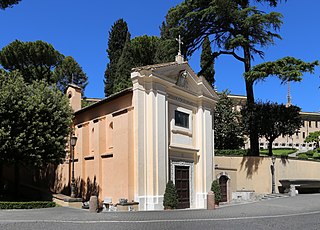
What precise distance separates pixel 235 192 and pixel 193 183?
5550 mm

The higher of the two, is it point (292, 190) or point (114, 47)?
point (114, 47)

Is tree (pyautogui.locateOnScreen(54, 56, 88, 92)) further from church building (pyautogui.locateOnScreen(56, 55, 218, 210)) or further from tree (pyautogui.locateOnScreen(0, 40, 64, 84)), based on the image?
church building (pyautogui.locateOnScreen(56, 55, 218, 210))

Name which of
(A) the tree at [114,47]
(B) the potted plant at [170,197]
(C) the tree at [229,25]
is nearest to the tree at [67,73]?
(A) the tree at [114,47]

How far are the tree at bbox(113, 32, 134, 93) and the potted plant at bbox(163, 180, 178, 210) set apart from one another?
20.0m

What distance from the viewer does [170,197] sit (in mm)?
19906

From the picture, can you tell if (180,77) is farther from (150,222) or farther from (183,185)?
(150,222)

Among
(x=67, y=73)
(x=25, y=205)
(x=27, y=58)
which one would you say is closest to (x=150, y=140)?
Answer: (x=25, y=205)

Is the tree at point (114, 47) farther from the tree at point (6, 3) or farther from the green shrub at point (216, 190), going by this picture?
the tree at point (6, 3)

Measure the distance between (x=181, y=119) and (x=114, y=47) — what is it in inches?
974

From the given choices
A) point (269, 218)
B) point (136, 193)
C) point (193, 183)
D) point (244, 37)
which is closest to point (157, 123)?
point (136, 193)

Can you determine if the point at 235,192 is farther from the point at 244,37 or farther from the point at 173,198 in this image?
the point at 244,37

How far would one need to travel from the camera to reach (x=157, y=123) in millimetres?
20328

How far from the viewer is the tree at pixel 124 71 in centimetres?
3922

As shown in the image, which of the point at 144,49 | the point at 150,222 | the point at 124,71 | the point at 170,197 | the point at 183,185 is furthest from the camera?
the point at 144,49
